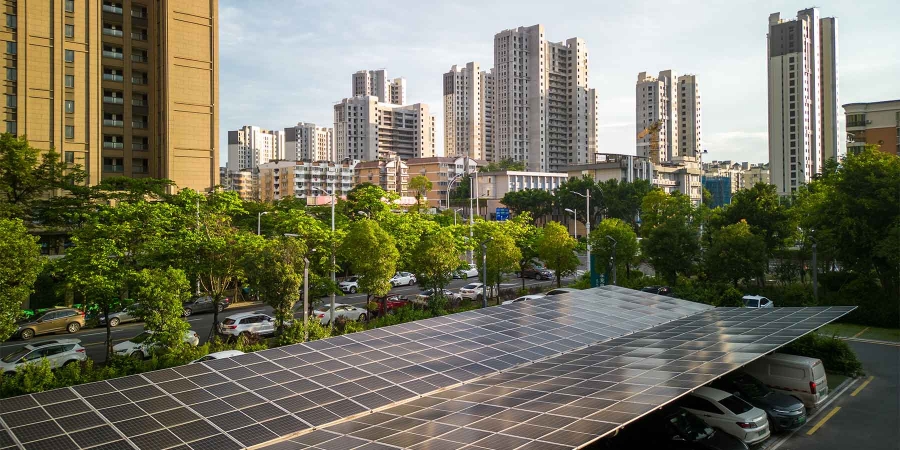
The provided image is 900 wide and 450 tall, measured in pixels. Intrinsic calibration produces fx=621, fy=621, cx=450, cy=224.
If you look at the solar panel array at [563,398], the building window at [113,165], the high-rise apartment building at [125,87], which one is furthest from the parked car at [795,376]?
the building window at [113,165]

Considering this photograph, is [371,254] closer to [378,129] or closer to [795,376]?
[795,376]

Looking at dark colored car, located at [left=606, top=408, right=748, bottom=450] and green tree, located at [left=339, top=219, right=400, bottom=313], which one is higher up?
green tree, located at [left=339, top=219, right=400, bottom=313]

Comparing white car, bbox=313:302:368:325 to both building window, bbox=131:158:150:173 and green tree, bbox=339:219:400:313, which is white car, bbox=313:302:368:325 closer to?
green tree, bbox=339:219:400:313

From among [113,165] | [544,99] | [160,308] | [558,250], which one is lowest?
[160,308]

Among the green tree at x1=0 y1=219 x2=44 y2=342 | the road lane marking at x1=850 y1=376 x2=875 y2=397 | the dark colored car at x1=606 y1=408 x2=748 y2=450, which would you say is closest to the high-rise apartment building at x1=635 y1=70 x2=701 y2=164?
the road lane marking at x1=850 y1=376 x2=875 y2=397

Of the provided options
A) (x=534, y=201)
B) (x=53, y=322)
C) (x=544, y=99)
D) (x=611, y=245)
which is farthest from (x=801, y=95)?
(x=53, y=322)

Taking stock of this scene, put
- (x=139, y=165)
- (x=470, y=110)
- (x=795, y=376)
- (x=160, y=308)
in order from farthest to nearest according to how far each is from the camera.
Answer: (x=470, y=110), (x=139, y=165), (x=160, y=308), (x=795, y=376)

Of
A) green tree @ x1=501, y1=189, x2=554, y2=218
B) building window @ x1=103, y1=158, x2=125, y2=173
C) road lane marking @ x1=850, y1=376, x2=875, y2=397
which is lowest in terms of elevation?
road lane marking @ x1=850, y1=376, x2=875, y2=397
